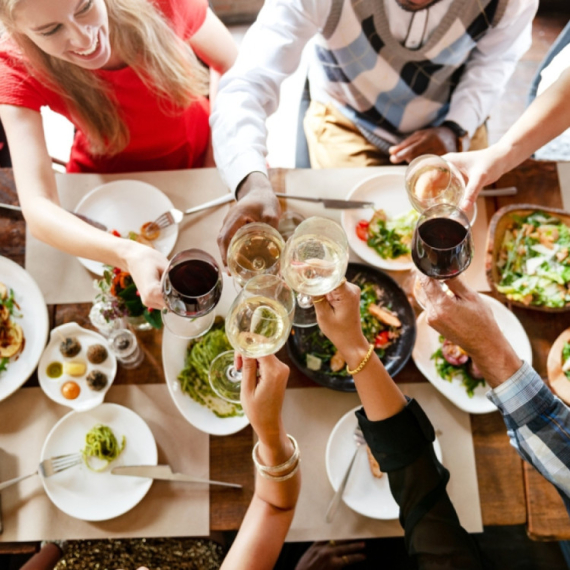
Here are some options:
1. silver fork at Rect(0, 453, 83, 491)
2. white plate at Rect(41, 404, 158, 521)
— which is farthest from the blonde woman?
silver fork at Rect(0, 453, 83, 491)

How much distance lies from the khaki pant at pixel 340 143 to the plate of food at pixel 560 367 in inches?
40.6

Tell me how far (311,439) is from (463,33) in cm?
153

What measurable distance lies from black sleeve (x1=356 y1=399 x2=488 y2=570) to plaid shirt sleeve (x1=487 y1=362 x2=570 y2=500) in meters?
0.24

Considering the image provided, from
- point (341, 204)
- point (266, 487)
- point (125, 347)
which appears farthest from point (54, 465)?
point (341, 204)

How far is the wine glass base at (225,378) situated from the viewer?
5.08 ft

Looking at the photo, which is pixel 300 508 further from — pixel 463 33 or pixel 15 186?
pixel 463 33

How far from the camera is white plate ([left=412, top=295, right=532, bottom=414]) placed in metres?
1.60

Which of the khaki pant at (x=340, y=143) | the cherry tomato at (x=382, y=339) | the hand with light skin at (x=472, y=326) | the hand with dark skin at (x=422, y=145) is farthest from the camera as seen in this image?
the khaki pant at (x=340, y=143)

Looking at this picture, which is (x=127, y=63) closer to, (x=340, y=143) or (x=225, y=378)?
(x=340, y=143)

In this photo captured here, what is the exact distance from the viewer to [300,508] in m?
1.57

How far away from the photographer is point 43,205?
5.42 feet

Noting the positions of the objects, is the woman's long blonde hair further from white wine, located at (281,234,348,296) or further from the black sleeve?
the black sleeve

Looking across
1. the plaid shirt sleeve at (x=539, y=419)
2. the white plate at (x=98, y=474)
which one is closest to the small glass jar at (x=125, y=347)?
the white plate at (x=98, y=474)

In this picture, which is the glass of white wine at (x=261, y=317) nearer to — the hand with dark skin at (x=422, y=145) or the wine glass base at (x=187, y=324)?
the wine glass base at (x=187, y=324)
